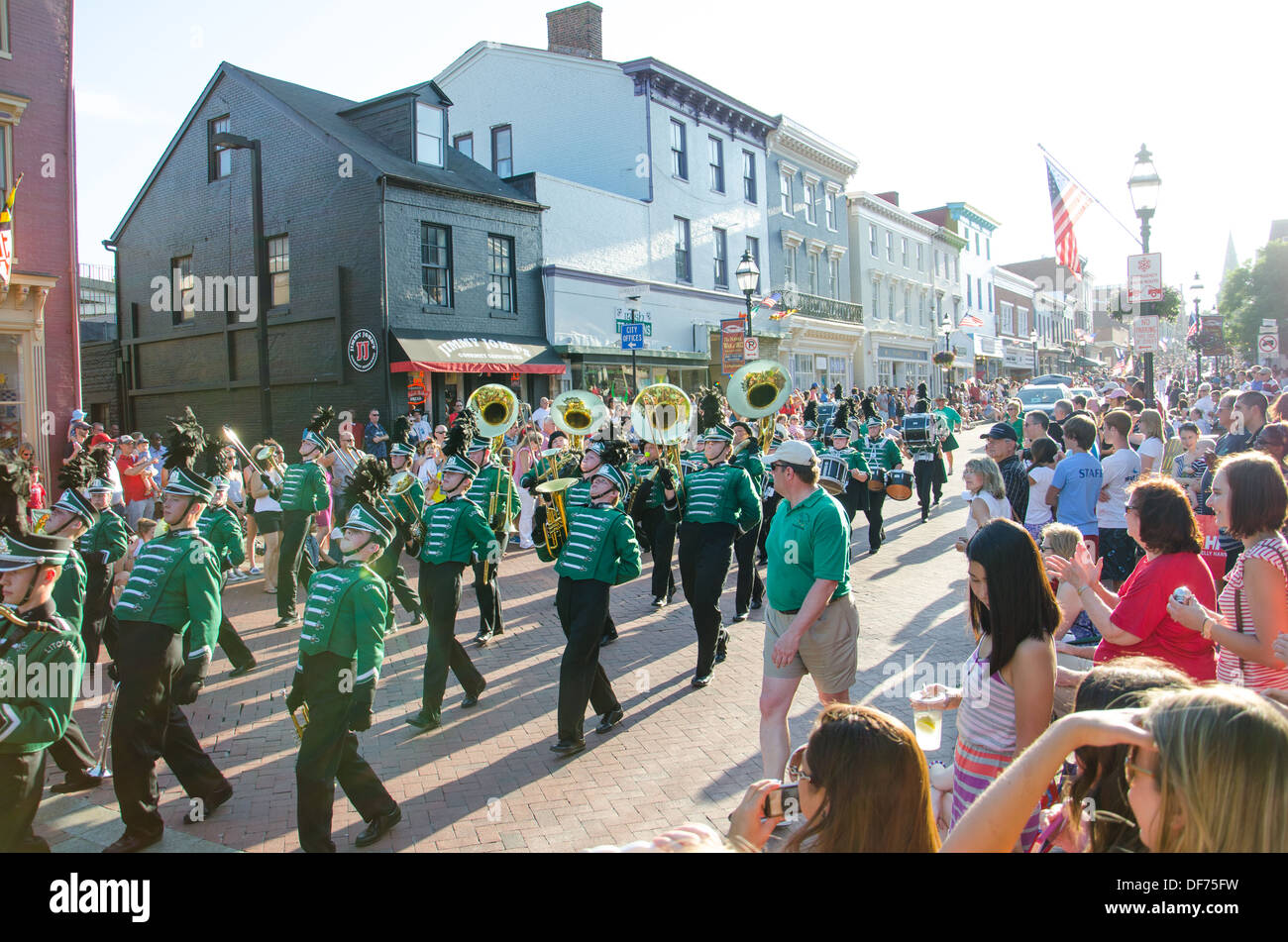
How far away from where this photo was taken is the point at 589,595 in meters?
6.00

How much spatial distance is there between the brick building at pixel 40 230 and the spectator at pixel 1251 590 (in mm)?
18001

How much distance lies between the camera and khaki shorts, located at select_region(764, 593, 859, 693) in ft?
15.1

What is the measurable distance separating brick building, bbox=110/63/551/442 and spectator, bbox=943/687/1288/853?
18.2m

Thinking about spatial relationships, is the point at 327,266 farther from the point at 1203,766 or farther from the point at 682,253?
the point at 1203,766

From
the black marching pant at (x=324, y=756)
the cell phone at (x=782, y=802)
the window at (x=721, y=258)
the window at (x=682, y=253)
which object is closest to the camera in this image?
the cell phone at (x=782, y=802)

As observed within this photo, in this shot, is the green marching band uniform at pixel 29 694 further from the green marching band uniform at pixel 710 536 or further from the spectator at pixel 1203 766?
the green marching band uniform at pixel 710 536

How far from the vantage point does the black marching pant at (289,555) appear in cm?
942

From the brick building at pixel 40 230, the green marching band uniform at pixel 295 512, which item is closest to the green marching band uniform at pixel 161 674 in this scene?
the green marching band uniform at pixel 295 512

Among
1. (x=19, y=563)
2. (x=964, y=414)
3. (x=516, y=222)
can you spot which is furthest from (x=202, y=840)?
(x=964, y=414)

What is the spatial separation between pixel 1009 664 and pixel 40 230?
18.9m

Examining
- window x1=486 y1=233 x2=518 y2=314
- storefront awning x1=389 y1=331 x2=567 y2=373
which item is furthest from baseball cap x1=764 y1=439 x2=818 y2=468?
window x1=486 y1=233 x2=518 y2=314

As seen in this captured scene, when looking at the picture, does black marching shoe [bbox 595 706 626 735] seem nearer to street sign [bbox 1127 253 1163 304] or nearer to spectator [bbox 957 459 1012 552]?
spectator [bbox 957 459 1012 552]

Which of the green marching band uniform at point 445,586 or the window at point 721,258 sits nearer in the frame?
the green marching band uniform at point 445,586

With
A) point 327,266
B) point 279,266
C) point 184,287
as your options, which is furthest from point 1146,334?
point 184,287
